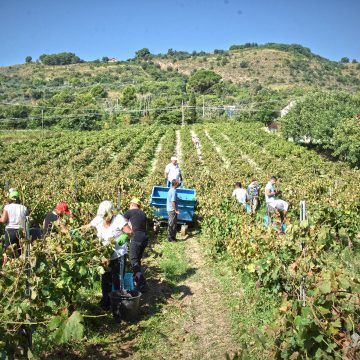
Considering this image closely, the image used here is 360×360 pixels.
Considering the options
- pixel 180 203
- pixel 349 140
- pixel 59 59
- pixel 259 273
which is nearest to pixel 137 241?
pixel 259 273

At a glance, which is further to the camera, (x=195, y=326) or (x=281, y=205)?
(x=281, y=205)

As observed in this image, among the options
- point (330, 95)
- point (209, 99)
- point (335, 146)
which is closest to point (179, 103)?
point (209, 99)

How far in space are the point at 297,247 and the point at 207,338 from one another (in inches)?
67.8

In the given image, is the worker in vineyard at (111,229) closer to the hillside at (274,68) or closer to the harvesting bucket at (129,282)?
the harvesting bucket at (129,282)

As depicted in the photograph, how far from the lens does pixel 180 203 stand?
36.9 feet

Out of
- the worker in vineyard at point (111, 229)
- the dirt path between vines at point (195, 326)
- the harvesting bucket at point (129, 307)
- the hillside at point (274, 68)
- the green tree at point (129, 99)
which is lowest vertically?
the dirt path between vines at point (195, 326)

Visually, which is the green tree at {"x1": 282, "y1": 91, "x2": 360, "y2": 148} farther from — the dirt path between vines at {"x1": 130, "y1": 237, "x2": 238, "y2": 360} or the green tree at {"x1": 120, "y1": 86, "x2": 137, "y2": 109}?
the green tree at {"x1": 120, "y1": 86, "x2": 137, "y2": 109}

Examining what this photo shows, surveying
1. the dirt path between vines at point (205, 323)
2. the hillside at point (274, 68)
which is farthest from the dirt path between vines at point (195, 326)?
the hillside at point (274, 68)

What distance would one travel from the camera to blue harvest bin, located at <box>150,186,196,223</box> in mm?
11273

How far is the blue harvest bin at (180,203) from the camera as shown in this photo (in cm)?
1127

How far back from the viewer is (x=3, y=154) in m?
33.0

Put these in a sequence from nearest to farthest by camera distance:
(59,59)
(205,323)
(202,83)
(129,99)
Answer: (205,323) → (129,99) → (202,83) → (59,59)

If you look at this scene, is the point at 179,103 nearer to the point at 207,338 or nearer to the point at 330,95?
the point at 330,95

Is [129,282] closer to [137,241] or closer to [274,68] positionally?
→ [137,241]
